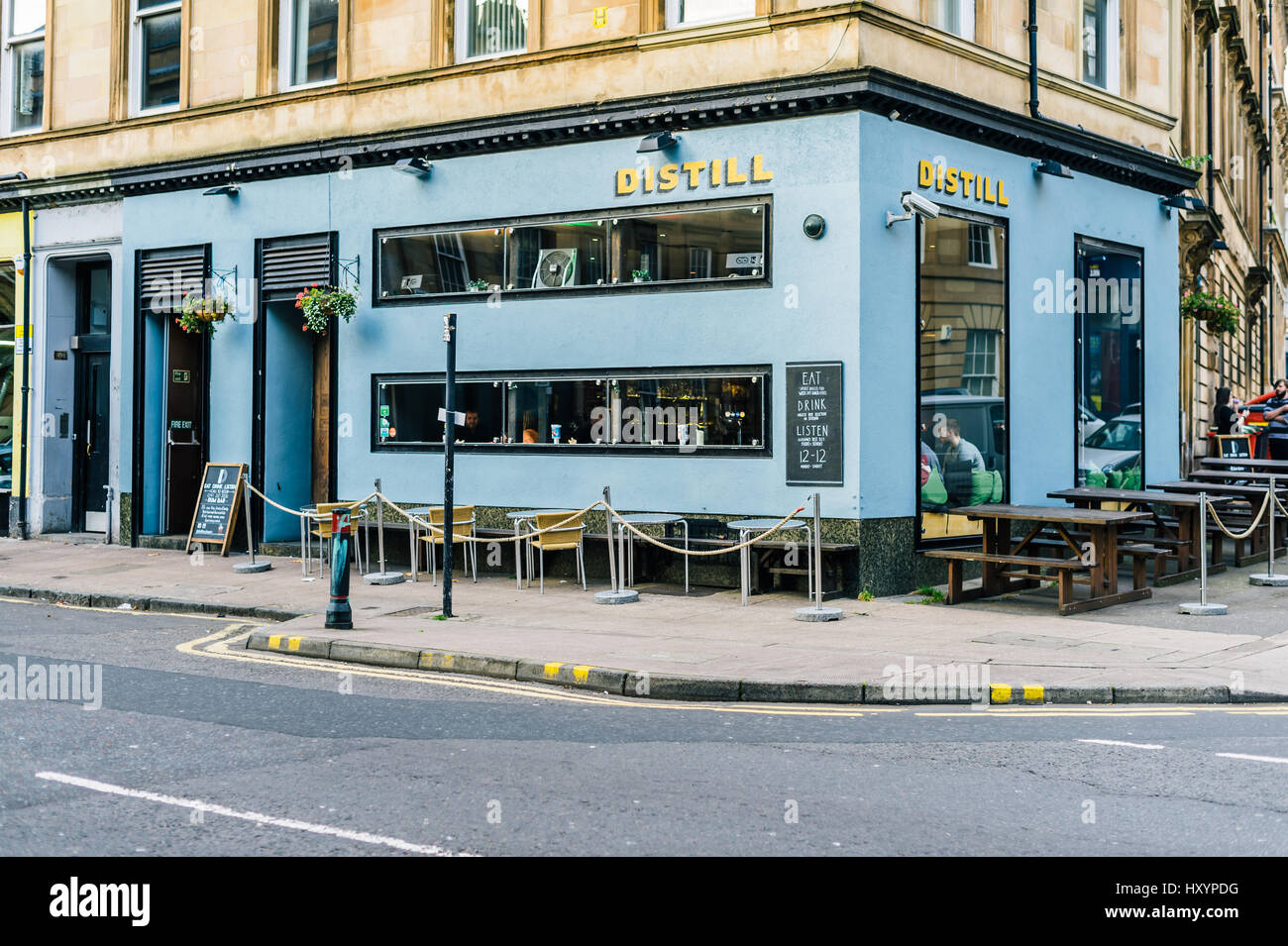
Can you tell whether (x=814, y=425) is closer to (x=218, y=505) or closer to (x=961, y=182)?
(x=961, y=182)

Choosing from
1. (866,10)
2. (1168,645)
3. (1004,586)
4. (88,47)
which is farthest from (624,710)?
(88,47)

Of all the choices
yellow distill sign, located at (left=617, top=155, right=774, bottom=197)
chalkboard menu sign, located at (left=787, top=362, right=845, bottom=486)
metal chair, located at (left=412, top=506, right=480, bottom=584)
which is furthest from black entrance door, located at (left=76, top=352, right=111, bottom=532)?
chalkboard menu sign, located at (left=787, top=362, right=845, bottom=486)

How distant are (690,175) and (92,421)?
36.4 feet

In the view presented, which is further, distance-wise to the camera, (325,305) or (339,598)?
(325,305)

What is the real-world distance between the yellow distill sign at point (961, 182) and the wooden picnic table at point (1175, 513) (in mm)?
3505

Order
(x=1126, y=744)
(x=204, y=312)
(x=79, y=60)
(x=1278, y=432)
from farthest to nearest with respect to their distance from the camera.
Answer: (x=1278, y=432), (x=79, y=60), (x=204, y=312), (x=1126, y=744)

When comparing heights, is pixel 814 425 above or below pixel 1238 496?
above

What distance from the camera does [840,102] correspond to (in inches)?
544

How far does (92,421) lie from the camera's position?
20766 mm

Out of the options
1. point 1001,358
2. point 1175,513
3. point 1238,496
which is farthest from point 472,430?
point 1238,496

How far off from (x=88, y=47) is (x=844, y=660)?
16.2 meters

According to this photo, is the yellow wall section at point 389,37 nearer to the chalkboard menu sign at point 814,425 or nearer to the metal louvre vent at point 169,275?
the metal louvre vent at point 169,275

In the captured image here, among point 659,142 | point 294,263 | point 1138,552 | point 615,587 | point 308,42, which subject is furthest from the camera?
point 308,42
